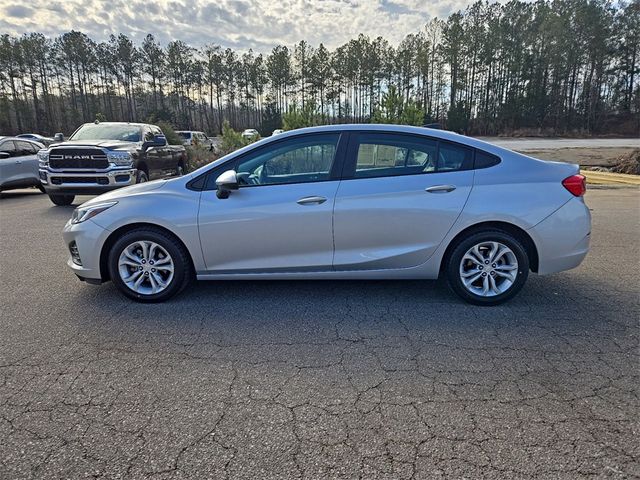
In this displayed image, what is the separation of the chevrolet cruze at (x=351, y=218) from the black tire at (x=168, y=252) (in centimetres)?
1

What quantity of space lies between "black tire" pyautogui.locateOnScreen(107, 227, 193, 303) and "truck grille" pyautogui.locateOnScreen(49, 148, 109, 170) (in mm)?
6410

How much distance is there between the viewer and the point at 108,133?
10.7 m

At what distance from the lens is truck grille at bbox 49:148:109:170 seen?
9.28 metres

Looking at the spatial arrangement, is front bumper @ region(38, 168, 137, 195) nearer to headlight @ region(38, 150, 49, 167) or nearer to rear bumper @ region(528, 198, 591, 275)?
headlight @ region(38, 150, 49, 167)

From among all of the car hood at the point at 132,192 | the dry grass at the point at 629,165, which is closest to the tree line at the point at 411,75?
the dry grass at the point at 629,165

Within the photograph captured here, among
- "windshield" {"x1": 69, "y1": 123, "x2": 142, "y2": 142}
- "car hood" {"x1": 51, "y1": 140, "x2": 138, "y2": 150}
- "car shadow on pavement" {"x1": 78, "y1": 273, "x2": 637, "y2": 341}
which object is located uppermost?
"windshield" {"x1": 69, "y1": 123, "x2": 142, "y2": 142}

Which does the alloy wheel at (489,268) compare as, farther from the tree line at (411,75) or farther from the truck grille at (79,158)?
the tree line at (411,75)

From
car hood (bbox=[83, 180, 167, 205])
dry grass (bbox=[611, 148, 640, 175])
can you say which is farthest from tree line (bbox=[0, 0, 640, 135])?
car hood (bbox=[83, 180, 167, 205])

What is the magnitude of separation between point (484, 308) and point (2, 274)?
5.40m

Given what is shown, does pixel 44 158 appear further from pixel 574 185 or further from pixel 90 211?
pixel 574 185

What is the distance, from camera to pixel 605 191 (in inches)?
482

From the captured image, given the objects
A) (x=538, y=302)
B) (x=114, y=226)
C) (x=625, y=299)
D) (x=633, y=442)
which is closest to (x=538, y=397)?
(x=633, y=442)

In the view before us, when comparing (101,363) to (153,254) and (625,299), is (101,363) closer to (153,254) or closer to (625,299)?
(153,254)

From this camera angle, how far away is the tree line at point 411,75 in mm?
57000
